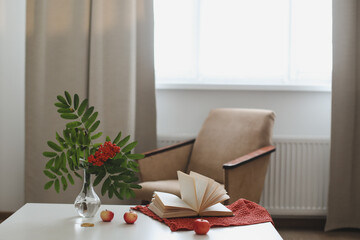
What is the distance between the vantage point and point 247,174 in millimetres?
2916

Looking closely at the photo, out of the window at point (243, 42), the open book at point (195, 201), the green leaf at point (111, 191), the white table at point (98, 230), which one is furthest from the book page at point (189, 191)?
the window at point (243, 42)

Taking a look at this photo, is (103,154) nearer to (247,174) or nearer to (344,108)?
(247,174)

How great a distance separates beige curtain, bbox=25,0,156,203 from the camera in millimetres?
3439

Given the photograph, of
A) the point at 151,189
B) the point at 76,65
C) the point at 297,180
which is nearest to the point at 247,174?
the point at 151,189

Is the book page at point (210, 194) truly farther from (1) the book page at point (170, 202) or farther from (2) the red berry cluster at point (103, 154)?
(2) the red berry cluster at point (103, 154)

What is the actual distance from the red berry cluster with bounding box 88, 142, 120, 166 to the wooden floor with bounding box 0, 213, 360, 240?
185cm

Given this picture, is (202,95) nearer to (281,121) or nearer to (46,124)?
(281,121)

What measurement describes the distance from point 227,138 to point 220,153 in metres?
0.11

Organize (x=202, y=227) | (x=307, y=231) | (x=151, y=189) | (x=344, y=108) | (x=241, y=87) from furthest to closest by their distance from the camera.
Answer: (x=241, y=87) → (x=307, y=231) → (x=344, y=108) → (x=151, y=189) → (x=202, y=227)

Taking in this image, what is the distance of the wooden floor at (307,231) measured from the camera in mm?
3418

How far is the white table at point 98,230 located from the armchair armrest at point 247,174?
0.81m

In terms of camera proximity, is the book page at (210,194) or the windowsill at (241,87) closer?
the book page at (210,194)

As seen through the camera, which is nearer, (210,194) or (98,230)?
(98,230)

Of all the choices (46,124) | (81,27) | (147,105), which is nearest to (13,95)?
(46,124)
